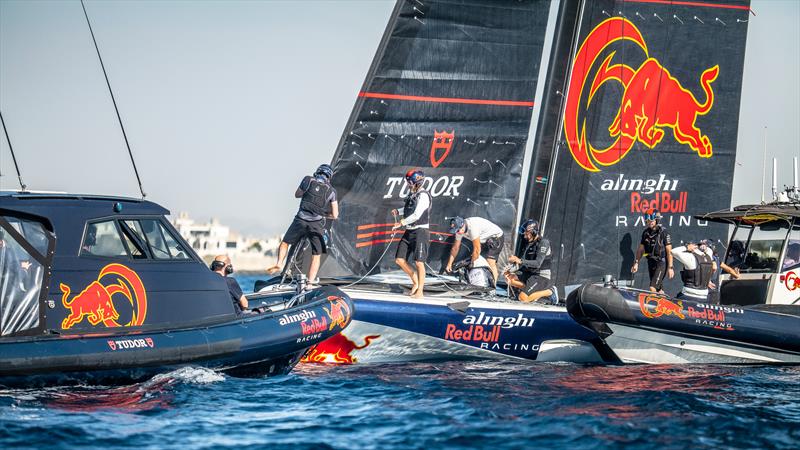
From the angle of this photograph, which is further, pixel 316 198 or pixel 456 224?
pixel 456 224

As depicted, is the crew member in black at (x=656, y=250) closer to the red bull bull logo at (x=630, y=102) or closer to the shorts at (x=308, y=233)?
the red bull bull logo at (x=630, y=102)

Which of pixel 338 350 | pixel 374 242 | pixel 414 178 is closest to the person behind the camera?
pixel 338 350

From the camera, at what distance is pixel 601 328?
14281 mm

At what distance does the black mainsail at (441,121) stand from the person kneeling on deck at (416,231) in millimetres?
1348

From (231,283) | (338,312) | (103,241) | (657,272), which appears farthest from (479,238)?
(103,241)

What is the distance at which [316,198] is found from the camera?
1448cm

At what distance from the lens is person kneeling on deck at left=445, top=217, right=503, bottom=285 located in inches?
629

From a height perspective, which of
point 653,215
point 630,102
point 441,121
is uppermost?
point 630,102

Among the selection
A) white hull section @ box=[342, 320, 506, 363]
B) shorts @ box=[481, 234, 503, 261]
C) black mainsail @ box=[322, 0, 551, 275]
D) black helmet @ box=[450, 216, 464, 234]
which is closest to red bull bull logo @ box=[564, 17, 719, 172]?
black mainsail @ box=[322, 0, 551, 275]

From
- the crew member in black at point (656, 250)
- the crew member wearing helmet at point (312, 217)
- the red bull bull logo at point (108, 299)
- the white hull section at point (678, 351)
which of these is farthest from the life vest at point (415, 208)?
the red bull bull logo at point (108, 299)

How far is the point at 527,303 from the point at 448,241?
2067 millimetres

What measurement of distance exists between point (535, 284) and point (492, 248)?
1.20m

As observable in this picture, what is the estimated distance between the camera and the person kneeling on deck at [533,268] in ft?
50.4

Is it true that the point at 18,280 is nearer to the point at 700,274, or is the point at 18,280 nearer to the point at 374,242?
the point at 374,242
